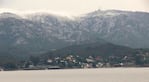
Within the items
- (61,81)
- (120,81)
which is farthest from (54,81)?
(120,81)

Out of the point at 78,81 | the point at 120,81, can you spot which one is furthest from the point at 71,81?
the point at 120,81

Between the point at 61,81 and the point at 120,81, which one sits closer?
the point at 120,81

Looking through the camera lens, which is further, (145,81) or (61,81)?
(61,81)

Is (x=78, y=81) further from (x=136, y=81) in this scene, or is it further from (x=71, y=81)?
(x=136, y=81)

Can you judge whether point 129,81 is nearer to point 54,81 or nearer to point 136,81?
point 136,81

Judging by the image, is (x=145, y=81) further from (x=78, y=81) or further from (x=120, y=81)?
(x=78, y=81)

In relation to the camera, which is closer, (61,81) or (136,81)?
(136,81)

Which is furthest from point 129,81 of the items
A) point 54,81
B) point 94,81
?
point 54,81
